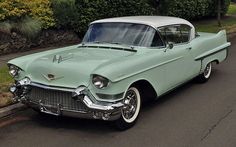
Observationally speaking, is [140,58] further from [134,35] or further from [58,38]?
[58,38]

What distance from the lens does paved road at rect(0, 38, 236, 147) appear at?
561 centimetres

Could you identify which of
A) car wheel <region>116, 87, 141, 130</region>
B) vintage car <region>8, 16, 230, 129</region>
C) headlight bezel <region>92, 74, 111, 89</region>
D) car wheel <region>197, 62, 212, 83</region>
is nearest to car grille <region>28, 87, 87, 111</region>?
vintage car <region>8, 16, 230, 129</region>

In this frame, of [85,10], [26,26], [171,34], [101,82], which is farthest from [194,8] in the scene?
[101,82]

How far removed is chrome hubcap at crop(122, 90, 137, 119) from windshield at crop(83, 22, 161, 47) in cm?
106

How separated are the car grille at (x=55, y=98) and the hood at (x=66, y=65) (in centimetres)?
12

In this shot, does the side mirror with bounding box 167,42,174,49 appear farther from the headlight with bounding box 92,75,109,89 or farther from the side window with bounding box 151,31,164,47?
the headlight with bounding box 92,75,109,89

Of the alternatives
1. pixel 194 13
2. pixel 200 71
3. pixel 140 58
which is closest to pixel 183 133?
pixel 140 58

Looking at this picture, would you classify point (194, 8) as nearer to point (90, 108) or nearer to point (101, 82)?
point (101, 82)

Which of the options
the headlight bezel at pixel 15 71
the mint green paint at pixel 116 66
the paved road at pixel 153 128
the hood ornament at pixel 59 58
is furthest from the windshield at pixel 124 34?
the headlight bezel at pixel 15 71

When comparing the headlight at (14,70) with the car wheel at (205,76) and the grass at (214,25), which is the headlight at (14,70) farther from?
the grass at (214,25)

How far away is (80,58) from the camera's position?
6.30 meters

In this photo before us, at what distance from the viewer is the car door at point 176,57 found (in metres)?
7.04

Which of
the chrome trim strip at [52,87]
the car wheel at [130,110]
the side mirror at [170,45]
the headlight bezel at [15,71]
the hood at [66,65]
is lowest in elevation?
the car wheel at [130,110]

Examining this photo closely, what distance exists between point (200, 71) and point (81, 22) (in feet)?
19.8
